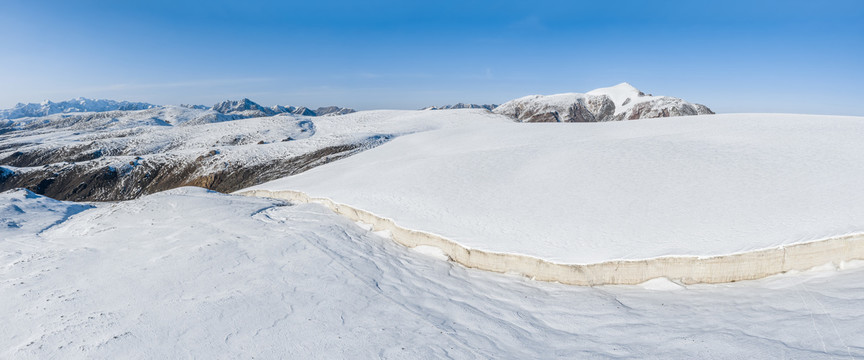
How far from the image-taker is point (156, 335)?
8.80 metres

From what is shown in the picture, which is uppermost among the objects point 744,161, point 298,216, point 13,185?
point 744,161

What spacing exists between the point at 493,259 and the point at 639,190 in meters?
7.49

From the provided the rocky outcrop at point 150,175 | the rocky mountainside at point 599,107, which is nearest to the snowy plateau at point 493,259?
the rocky outcrop at point 150,175

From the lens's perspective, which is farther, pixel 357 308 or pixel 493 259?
pixel 493 259

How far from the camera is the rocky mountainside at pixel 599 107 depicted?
125188 millimetres

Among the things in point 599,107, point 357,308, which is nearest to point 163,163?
point 357,308

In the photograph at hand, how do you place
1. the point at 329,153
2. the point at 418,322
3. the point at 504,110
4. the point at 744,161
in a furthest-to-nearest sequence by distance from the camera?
the point at 504,110
the point at 329,153
the point at 744,161
the point at 418,322

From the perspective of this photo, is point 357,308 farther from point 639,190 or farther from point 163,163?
point 163,163

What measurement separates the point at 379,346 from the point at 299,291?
13.1 feet

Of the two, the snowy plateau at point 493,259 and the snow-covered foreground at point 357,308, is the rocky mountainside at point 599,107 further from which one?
the snow-covered foreground at point 357,308

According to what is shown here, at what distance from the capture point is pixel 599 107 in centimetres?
13962

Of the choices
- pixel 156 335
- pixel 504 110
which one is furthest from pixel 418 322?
pixel 504 110

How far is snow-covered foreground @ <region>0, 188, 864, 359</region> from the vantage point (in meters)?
8.30

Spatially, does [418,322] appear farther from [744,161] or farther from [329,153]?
[329,153]
